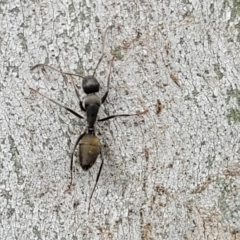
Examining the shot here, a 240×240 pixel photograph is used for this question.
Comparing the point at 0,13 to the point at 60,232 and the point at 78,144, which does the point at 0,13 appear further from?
the point at 60,232

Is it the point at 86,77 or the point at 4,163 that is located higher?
the point at 86,77

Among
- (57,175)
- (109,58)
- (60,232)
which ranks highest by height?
(109,58)

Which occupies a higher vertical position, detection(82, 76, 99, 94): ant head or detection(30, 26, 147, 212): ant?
detection(82, 76, 99, 94): ant head

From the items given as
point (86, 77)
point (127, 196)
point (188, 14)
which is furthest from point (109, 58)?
point (127, 196)
